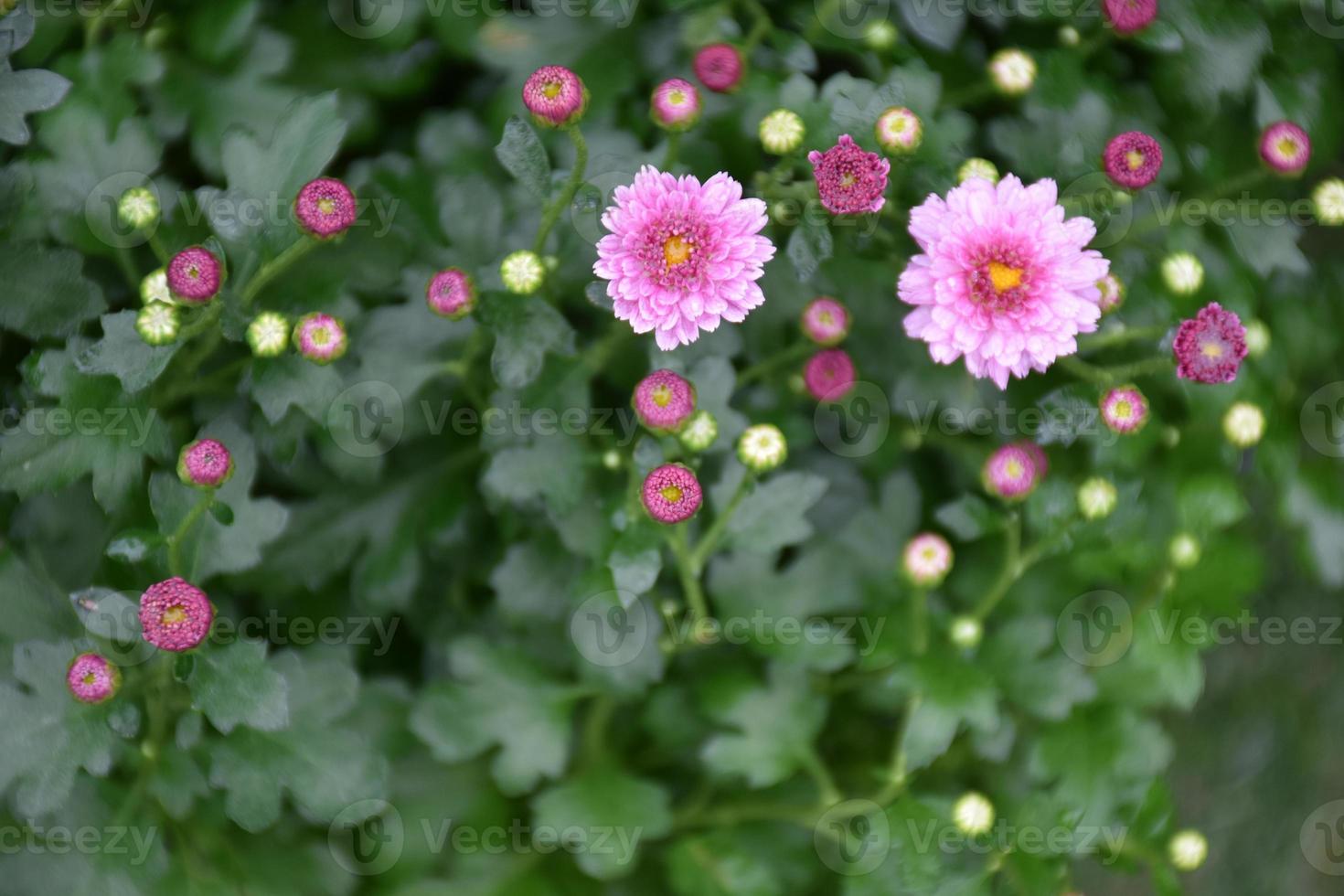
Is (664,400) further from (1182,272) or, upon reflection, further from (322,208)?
(1182,272)

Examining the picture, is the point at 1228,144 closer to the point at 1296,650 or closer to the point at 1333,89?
the point at 1333,89

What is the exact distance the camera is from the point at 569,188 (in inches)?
60.2

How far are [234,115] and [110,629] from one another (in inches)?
36.2

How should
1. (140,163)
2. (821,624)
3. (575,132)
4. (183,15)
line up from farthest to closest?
(183,15) → (821,624) → (140,163) → (575,132)

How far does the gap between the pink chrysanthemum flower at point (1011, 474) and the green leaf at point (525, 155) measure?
2.64 feet

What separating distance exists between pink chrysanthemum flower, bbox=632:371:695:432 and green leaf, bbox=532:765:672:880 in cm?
73

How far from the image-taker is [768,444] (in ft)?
5.26

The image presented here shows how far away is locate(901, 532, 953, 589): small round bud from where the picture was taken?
69.2 inches

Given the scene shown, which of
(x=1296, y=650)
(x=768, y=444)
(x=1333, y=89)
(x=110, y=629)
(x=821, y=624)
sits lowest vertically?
(x=1296, y=650)

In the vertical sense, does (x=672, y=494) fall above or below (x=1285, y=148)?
below

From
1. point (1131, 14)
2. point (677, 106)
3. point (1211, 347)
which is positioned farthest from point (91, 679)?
point (1131, 14)

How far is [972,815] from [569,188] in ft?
3.77

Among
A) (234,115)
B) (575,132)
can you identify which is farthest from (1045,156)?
(234,115)

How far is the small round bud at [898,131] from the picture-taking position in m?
1.56
